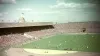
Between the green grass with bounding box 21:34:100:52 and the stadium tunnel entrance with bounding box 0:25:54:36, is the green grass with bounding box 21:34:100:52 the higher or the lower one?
the lower one

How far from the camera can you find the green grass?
3201 mm

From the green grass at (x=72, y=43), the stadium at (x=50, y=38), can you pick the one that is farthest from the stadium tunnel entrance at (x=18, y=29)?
the green grass at (x=72, y=43)

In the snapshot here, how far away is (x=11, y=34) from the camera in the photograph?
11.0 ft

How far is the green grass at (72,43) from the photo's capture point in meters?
3.20

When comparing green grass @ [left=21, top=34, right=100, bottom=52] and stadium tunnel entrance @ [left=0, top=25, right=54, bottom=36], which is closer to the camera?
green grass @ [left=21, top=34, right=100, bottom=52]

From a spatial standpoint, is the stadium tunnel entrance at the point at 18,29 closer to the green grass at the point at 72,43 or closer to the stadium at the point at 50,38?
the stadium at the point at 50,38

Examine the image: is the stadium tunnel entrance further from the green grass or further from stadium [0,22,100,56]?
the green grass

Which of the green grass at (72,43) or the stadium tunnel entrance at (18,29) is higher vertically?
the stadium tunnel entrance at (18,29)

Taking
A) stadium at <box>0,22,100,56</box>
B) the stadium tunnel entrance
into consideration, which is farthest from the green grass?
the stadium tunnel entrance

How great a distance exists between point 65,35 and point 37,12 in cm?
52

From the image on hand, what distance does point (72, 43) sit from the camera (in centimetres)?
323

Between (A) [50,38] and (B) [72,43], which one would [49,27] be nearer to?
(A) [50,38]

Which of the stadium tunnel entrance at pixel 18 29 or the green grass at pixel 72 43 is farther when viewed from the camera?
the stadium tunnel entrance at pixel 18 29

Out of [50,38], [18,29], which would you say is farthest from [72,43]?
[18,29]
